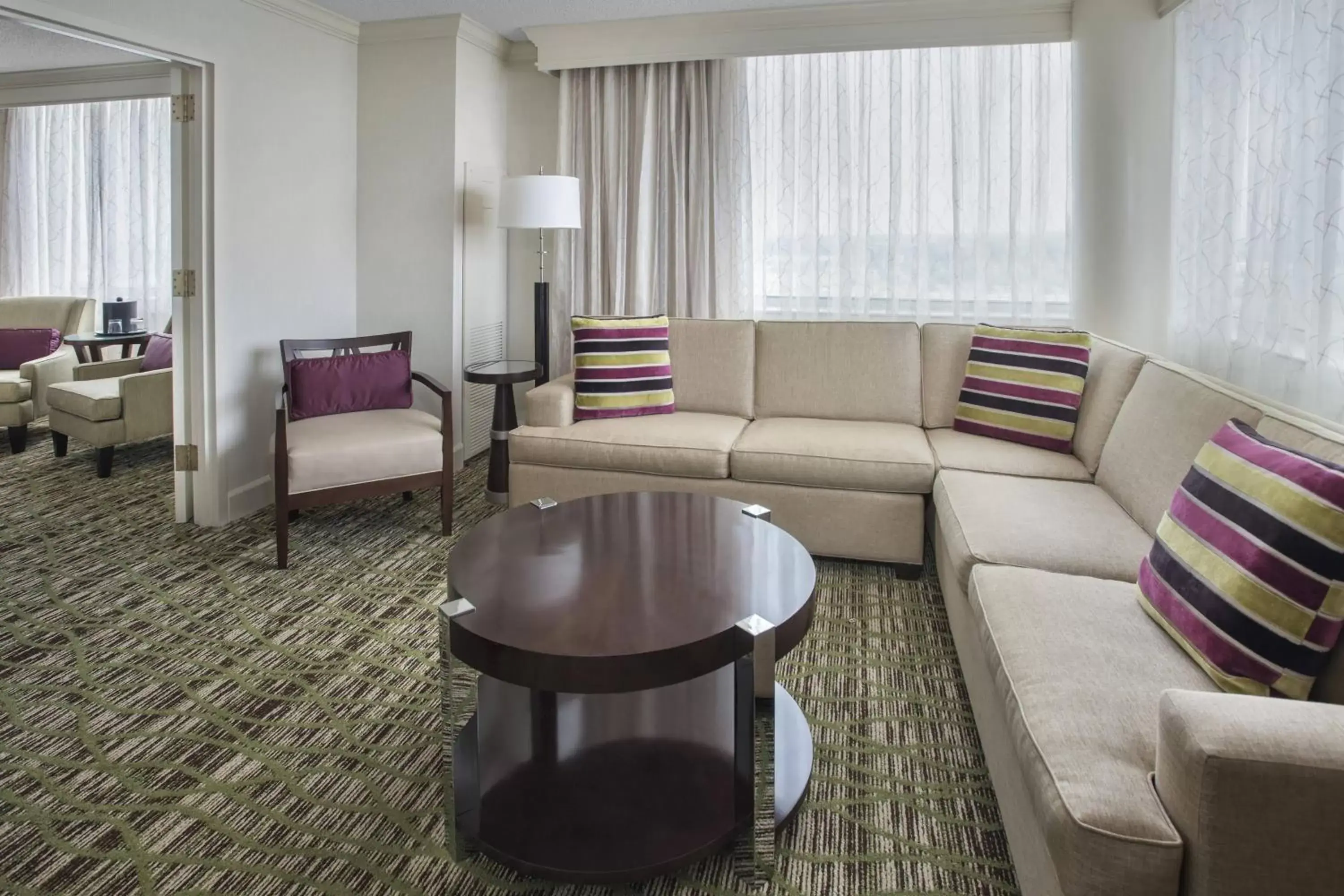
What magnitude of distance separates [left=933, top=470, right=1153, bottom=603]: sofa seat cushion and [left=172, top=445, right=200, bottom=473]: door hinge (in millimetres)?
3102

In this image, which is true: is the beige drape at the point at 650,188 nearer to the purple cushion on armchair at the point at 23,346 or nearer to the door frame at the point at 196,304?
the door frame at the point at 196,304

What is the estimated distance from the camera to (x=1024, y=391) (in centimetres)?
327

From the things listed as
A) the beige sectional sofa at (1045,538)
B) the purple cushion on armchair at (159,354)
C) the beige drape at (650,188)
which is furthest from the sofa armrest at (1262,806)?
the purple cushion on armchair at (159,354)

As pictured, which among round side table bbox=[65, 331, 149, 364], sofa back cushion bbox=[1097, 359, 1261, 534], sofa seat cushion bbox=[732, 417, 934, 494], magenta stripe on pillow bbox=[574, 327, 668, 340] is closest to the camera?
sofa back cushion bbox=[1097, 359, 1261, 534]

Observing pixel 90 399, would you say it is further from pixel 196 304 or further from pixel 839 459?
pixel 839 459

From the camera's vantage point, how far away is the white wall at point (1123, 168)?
121 inches

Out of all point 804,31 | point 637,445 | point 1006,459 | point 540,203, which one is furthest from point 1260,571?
point 804,31

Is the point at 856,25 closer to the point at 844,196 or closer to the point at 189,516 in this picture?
the point at 844,196

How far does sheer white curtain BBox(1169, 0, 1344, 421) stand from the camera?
78.1 inches

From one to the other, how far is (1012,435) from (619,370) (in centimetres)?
166

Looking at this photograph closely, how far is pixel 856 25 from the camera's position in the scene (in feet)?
13.4

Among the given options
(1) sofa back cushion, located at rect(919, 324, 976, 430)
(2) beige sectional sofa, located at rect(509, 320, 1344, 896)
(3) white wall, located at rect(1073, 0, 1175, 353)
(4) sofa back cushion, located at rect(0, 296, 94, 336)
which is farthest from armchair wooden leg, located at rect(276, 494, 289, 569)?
(4) sofa back cushion, located at rect(0, 296, 94, 336)

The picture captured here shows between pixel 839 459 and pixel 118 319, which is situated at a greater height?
pixel 118 319

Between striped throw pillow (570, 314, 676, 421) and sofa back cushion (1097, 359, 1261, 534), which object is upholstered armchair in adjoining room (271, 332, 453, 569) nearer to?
striped throw pillow (570, 314, 676, 421)
